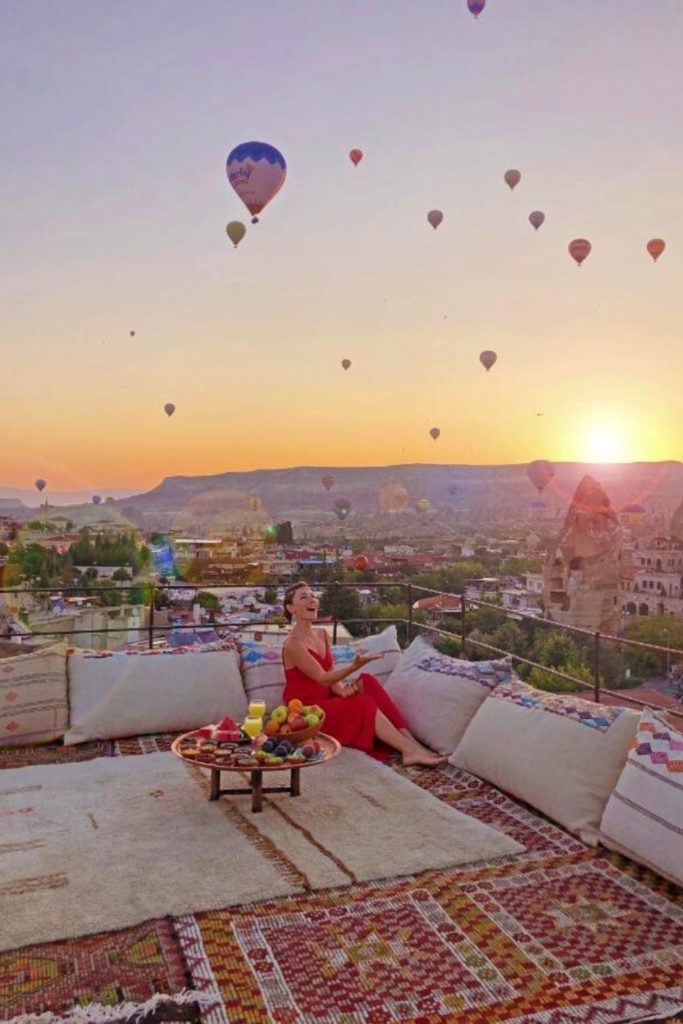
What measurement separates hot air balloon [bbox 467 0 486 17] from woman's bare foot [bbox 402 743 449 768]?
7357 millimetres

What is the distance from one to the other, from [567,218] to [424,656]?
724cm

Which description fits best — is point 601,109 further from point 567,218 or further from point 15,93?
point 15,93

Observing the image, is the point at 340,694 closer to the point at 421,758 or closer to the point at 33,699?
the point at 421,758

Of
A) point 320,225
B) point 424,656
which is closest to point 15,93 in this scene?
point 320,225

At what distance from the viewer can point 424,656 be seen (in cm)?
423

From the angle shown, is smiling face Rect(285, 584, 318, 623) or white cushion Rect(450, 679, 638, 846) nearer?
white cushion Rect(450, 679, 638, 846)

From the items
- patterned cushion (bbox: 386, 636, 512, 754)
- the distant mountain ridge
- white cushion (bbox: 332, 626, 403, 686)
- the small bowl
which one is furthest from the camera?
the distant mountain ridge

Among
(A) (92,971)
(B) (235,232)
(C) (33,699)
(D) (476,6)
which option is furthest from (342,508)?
(A) (92,971)

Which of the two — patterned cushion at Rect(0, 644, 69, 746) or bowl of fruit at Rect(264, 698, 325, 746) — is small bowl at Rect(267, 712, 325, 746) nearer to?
bowl of fruit at Rect(264, 698, 325, 746)

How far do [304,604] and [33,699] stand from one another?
1332mm

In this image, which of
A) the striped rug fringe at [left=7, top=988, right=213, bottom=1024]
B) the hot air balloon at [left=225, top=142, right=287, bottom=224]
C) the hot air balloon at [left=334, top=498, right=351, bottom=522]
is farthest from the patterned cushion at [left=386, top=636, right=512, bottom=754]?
the hot air balloon at [left=334, top=498, right=351, bottom=522]

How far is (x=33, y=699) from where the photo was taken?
4016 millimetres

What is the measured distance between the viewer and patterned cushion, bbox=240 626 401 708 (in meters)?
4.31

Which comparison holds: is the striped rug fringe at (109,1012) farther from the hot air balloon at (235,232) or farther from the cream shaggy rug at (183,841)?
the hot air balloon at (235,232)
